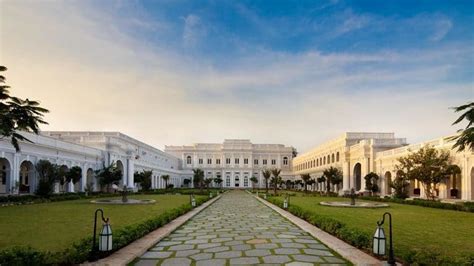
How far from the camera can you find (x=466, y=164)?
29672mm

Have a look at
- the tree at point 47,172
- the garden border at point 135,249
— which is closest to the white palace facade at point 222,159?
the tree at point 47,172

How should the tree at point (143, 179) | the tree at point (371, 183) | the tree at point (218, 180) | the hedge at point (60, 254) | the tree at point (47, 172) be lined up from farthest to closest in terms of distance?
the tree at point (218, 180) < the tree at point (143, 179) < the tree at point (371, 183) < the tree at point (47, 172) < the hedge at point (60, 254)

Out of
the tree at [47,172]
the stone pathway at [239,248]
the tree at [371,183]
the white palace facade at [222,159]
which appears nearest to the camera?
the stone pathway at [239,248]

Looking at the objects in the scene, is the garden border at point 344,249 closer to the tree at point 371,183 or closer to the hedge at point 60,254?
the hedge at point 60,254

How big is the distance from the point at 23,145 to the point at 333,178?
3059 cm

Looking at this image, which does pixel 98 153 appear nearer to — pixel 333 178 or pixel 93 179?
pixel 93 179

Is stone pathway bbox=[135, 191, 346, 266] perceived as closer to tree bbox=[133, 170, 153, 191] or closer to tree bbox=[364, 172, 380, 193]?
tree bbox=[364, 172, 380, 193]

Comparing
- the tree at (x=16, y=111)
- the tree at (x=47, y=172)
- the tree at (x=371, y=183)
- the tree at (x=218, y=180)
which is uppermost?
the tree at (x=16, y=111)

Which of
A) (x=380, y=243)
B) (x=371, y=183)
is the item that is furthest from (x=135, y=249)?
(x=371, y=183)

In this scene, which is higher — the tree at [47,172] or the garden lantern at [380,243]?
the tree at [47,172]

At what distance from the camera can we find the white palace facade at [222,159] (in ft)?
103

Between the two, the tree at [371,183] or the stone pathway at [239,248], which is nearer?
the stone pathway at [239,248]


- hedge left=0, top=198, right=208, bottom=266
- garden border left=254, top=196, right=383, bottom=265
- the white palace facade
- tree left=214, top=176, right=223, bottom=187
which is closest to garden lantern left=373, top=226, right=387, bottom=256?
garden border left=254, top=196, right=383, bottom=265

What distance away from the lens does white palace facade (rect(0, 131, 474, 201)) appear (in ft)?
103
